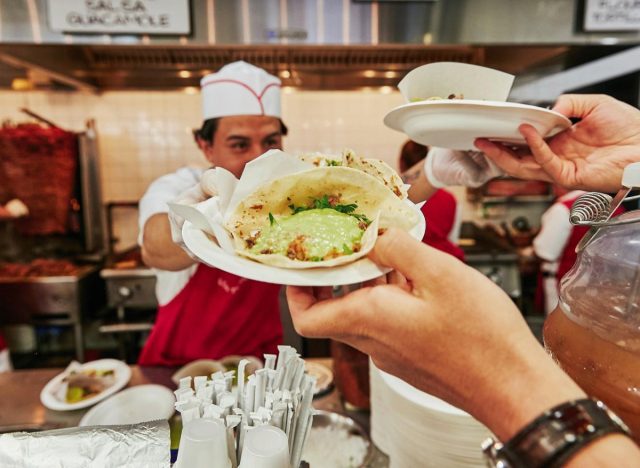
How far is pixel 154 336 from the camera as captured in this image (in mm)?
2377

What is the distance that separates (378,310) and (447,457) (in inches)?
23.8

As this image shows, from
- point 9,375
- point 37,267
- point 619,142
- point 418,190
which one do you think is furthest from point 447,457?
point 37,267

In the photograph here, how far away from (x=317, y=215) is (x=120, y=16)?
2.53 m

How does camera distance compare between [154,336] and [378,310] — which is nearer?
[378,310]

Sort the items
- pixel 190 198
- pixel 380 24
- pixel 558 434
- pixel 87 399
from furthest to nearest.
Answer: pixel 380 24 < pixel 87 399 < pixel 190 198 < pixel 558 434

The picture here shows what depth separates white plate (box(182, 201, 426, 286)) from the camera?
0.80 m

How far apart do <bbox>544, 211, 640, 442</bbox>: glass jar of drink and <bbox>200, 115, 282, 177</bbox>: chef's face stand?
5.19 feet

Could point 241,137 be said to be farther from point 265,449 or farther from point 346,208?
point 265,449

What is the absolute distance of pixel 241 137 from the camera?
2160 mm

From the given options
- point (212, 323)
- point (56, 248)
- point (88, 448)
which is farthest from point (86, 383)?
point (56, 248)

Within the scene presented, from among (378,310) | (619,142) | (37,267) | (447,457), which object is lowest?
(37,267)

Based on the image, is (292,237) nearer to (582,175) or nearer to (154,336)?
(582,175)

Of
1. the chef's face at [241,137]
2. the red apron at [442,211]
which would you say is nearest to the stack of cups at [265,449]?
the chef's face at [241,137]

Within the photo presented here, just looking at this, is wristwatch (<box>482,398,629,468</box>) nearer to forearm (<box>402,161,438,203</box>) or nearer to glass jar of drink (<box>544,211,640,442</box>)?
glass jar of drink (<box>544,211,640,442</box>)
